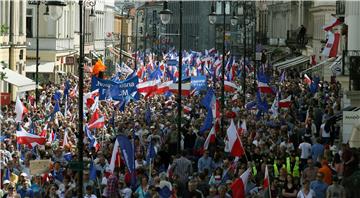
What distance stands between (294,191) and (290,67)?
187 ft

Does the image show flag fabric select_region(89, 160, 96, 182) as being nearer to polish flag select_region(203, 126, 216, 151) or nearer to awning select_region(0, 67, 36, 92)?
polish flag select_region(203, 126, 216, 151)

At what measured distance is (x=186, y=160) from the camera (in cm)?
2212

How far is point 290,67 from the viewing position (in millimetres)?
75750

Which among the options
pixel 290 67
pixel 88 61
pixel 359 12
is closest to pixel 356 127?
pixel 359 12

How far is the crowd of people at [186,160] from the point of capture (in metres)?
19.6

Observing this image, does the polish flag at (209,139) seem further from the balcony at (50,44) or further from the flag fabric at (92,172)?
the balcony at (50,44)

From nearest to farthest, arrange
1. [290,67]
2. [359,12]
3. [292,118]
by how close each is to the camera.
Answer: [292,118] → [359,12] → [290,67]

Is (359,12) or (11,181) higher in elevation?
(359,12)

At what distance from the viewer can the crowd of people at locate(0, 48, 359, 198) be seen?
64.3ft

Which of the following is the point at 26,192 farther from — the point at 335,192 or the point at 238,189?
the point at 335,192

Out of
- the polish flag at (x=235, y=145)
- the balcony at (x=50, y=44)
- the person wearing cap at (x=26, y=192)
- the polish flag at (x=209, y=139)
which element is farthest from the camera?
the balcony at (x=50, y=44)

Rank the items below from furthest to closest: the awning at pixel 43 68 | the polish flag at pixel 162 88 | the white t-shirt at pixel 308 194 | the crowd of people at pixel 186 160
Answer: the awning at pixel 43 68 → the polish flag at pixel 162 88 → the crowd of people at pixel 186 160 → the white t-shirt at pixel 308 194

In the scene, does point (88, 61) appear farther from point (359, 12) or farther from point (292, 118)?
point (292, 118)

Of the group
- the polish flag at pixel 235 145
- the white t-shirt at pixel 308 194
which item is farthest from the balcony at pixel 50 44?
the white t-shirt at pixel 308 194
